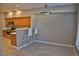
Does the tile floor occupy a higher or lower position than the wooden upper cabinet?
lower

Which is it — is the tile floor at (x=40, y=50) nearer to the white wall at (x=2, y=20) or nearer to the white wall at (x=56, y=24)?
the white wall at (x=56, y=24)

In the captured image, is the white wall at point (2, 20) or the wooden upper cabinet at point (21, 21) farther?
the wooden upper cabinet at point (21, 21)

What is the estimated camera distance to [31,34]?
A: 222 centimetres

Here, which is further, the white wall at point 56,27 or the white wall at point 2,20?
the white wall at point 56,27

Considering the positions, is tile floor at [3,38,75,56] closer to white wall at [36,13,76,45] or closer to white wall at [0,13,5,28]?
white wall at [36,13,76,45]

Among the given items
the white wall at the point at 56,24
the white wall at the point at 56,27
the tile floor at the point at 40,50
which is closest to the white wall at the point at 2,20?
the white wall at the point at 56,24

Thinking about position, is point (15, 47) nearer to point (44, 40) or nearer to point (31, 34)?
point (31, 34)

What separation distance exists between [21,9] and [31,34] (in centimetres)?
54

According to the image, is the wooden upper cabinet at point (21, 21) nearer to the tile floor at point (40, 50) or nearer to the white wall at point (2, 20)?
the white wall at point (2, 20)

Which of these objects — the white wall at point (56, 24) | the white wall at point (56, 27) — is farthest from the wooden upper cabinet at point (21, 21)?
the white wall at point (56, 27)

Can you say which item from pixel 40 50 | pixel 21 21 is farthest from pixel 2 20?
pixel 40 50

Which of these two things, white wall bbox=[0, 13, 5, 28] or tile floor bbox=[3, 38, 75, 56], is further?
tile floor bbox=[3, 38, 75, 56]

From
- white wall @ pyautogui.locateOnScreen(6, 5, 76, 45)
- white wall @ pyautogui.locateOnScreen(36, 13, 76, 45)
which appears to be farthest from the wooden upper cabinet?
white wall @ pyautogui.locateOnScreen(36, 13, 76, 45)

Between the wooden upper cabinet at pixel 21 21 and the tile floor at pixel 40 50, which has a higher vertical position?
the wooden upper cabinet at pixel 21 21
